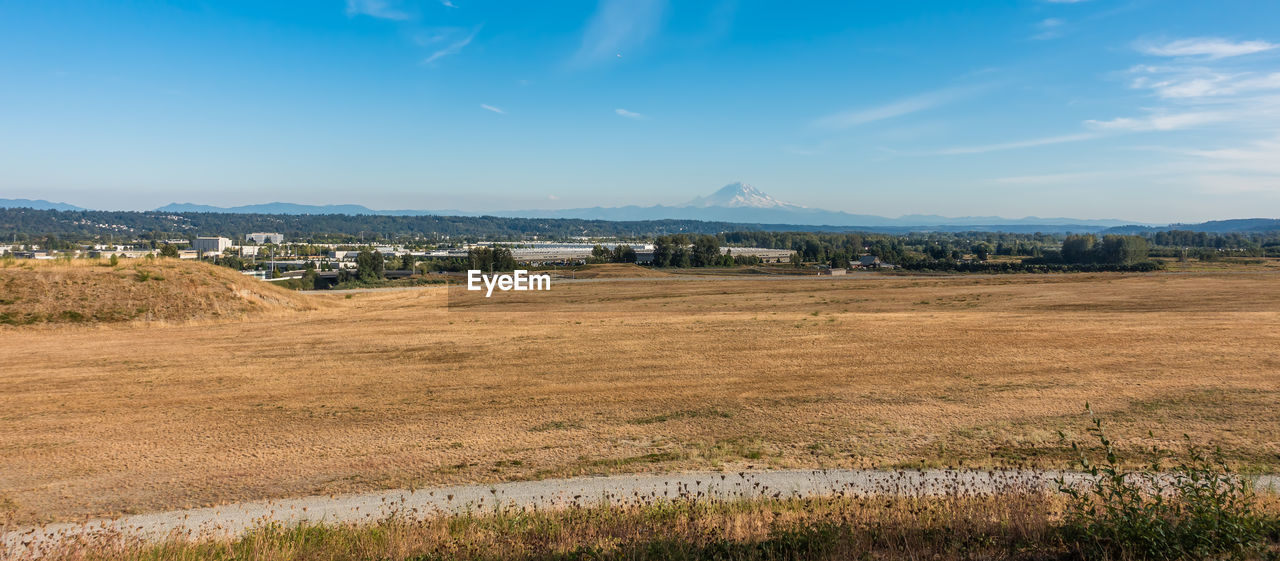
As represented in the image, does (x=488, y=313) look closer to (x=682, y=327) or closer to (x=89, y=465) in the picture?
(x=682, y=327)

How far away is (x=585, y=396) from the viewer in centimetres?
1917

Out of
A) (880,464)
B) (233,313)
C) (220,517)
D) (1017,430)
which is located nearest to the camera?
(220,517)

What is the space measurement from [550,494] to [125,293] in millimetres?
34784

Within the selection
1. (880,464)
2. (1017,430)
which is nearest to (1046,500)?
(880,464)

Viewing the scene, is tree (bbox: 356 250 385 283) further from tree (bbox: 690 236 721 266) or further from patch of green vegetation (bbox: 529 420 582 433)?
patch of green vegetation (bbox: 529 420 582 433)

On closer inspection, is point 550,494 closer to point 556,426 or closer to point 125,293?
point 556,426

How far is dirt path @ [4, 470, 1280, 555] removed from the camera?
400 inches

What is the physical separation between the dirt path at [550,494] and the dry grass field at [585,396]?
0.60 m

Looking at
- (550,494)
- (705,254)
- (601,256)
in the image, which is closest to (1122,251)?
(705,254)

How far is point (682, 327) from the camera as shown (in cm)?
3353

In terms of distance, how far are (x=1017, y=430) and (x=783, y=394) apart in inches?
233

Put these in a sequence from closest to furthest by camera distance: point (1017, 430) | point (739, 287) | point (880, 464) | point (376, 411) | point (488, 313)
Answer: point (880, 464) → point (1017, 430) → point (376, 411) → point (488, 313) → point (739, 287)

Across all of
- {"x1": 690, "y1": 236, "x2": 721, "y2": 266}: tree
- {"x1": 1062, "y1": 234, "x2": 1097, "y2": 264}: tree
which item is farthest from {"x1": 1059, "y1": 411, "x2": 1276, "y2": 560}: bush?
{"x1": 690, "y1": 236, "x2": 721, "y2": 266}: tree

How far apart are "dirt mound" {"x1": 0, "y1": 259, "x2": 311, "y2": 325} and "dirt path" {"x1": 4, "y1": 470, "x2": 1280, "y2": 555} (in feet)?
94.1
